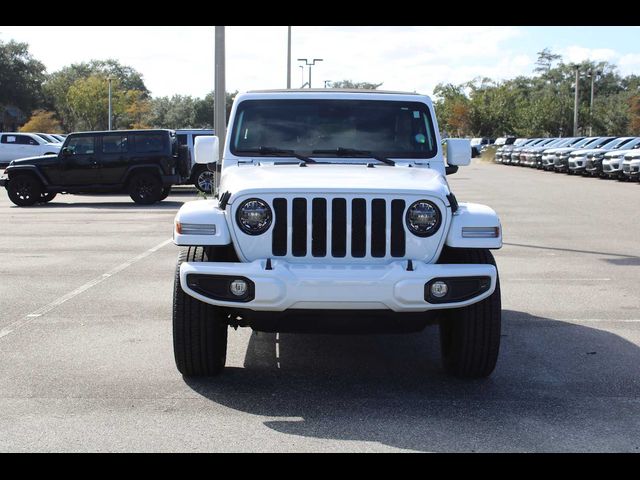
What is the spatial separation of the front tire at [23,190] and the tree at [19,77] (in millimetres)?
63590

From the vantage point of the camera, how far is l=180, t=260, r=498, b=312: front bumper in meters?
5.64

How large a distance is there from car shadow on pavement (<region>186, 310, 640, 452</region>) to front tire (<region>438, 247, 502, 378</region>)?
0.15 metres

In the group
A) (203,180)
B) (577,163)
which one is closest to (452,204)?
(203,180)

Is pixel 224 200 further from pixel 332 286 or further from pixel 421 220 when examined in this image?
pixel 421 220

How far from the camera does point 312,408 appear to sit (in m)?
5.67

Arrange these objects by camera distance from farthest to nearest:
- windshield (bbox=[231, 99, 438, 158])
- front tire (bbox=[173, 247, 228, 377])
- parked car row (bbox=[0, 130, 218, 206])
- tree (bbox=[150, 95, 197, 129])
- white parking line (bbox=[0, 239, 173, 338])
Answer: tree (bbox=[150, 95, 197, 129]) → parked car row (bbox=[0, 130, 218, 206]) → white parking line (bbox=[0, 239, 173, 338]) → windshield (bbox=[231, 99, 438, 158]) → front tire (bbox=[173, 247, 228, 377])

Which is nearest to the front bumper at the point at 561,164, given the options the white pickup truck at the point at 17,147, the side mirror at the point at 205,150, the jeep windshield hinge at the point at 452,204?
the white pickup truck at the point at 17,147

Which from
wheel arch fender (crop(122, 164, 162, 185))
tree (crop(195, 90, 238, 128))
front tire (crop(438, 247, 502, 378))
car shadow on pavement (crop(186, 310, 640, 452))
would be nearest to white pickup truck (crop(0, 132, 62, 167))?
wheel arch fender (crop(122, 164, 162, 185))

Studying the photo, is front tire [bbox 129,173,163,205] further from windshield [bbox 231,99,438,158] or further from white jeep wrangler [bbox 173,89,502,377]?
white jeep wrangler [bbox 173,89,502,377]

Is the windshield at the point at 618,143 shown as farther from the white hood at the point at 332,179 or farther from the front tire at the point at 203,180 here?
the white hood at the point at 332,179

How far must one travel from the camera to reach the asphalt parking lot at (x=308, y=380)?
5.11 m

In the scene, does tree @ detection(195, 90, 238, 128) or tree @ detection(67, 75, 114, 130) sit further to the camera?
tree @ detection(195, 90, 238, 128)
